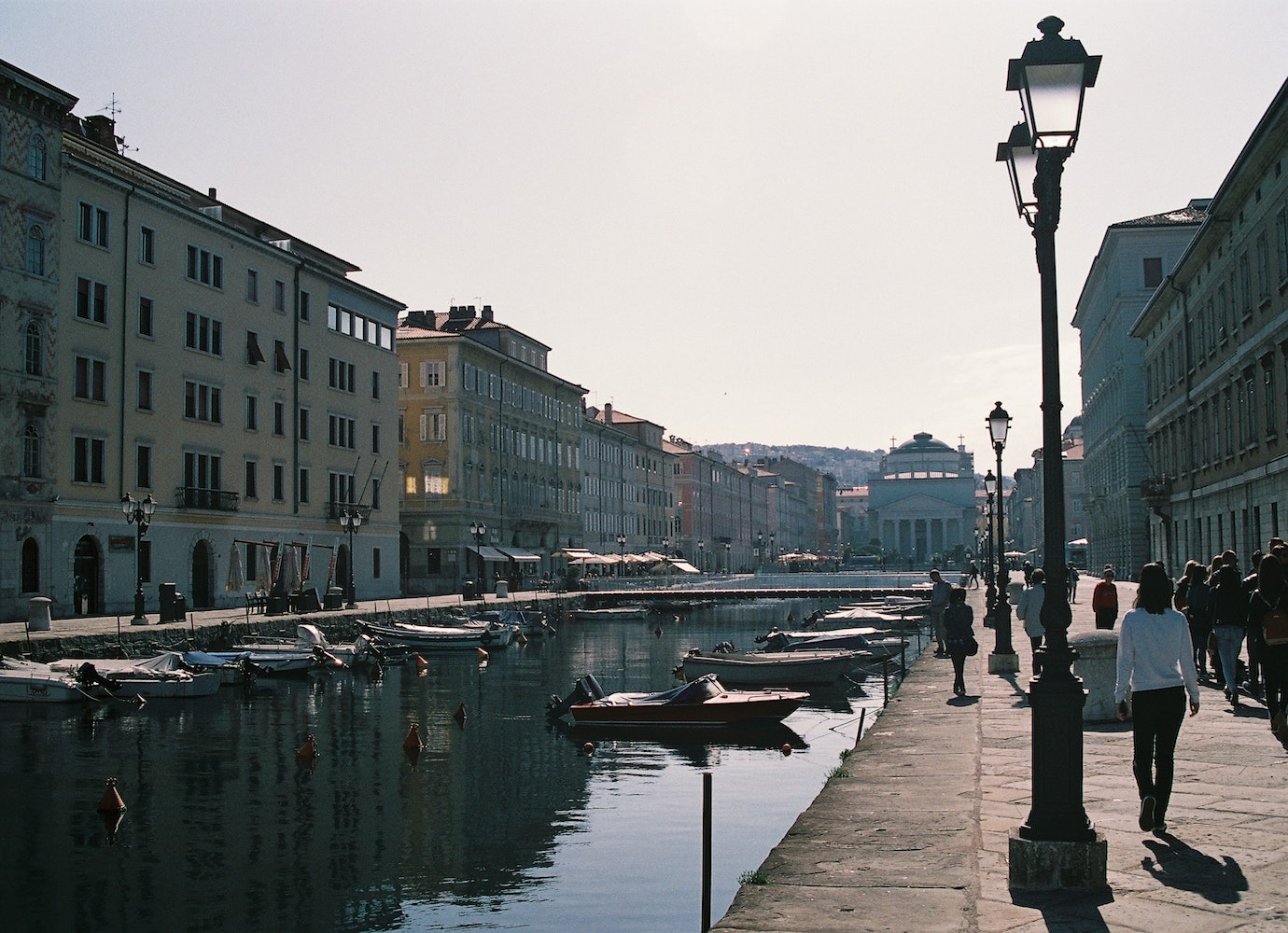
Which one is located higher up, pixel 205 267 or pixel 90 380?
pixel 205 267

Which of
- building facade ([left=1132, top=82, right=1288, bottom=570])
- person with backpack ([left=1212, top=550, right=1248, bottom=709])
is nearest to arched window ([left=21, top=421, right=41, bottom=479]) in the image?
person with backpack ([left=1212, top=550, right=1248, bottom=709])

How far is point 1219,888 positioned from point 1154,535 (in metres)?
61.5

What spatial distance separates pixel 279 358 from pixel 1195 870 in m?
54.5

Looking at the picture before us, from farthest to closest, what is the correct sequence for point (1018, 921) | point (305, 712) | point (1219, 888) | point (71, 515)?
point (71, 515), point (305, 712), point (1219, 888), point (1018, 921)

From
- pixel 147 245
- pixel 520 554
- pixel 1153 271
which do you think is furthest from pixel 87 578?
pixel 1153 271

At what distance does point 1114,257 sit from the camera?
79.1 m

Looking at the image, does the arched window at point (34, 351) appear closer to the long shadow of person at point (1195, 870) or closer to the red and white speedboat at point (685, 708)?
the red and white speedboat at point (685, 708)

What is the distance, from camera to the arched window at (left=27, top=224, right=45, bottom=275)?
4294 cm

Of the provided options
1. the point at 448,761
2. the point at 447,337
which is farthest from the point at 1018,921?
the point at 447,337

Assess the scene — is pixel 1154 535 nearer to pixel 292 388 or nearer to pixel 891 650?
pixel 891 650

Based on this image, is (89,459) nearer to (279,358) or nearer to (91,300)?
(91,300)

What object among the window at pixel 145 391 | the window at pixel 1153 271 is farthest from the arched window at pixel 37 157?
the window at pixel 1153 271

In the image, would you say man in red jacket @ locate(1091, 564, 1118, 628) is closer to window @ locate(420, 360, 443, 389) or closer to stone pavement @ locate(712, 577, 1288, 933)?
stone pavement @ locate(712, 577, 1288, 933)

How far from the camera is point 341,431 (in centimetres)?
6606
